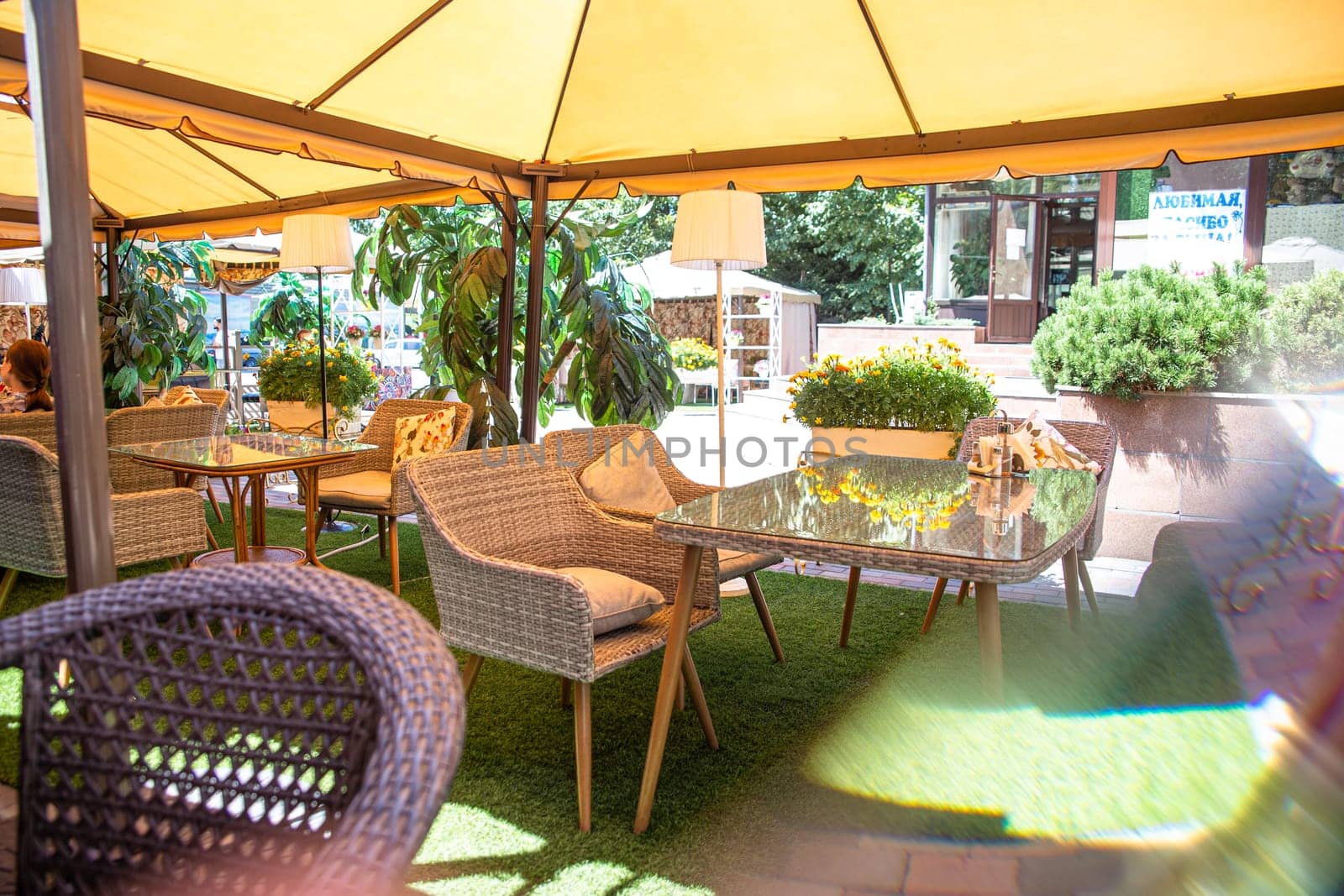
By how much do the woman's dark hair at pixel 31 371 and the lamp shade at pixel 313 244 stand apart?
1.28 m

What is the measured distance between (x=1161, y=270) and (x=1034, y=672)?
141 inches

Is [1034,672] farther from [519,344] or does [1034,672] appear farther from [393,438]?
[519,344]

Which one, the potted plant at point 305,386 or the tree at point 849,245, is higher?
the tree at point 849,245

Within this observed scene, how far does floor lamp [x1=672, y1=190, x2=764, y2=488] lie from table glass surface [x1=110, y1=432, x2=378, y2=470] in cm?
170

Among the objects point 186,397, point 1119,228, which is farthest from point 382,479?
point 1119,228

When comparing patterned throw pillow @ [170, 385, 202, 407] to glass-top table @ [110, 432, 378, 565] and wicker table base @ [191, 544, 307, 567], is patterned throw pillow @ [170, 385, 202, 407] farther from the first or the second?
wicker table base @ [191, 544, 307, 567]

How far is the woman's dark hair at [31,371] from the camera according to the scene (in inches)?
186

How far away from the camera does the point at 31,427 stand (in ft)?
14.6

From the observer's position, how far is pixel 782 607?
4465 mm

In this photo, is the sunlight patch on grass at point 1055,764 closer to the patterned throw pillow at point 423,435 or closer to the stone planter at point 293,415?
the patterned throw pillow at point 423,435

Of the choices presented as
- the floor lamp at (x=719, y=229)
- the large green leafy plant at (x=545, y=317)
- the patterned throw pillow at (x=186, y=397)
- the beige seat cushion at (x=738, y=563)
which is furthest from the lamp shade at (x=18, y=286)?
the beige seat cushion at (x=738, y=563)

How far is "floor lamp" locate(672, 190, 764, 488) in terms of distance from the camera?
4.33 m

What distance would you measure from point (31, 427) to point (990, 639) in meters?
4.40

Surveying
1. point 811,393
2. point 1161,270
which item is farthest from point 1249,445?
point 811,393
